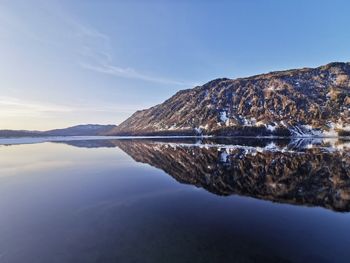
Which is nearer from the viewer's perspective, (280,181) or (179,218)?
(179,218)

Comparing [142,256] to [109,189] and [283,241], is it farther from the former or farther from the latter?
[109,189]

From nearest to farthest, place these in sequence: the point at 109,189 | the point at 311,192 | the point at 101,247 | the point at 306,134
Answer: the point at 101,247 → the point at 311,192 → the point at 109,189 → the point at 306,134

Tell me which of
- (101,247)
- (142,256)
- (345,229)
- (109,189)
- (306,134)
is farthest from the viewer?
(306,134)

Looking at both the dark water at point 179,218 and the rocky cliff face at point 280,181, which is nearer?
the dark water at point 179,218

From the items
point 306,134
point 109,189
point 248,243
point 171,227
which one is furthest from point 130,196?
point 306,134

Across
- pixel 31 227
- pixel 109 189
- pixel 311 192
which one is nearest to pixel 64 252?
pixel 31 227

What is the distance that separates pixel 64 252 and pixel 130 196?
13634 mm

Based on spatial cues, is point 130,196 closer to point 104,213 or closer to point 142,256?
point 104,213

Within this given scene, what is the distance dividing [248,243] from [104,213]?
1209 cm

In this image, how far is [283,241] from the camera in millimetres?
15094

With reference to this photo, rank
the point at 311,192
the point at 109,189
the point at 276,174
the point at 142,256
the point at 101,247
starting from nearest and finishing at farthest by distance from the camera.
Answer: the point at 142,256 → the point at 101,247 → the point at 311,192 → the point at 109,189 → the point at 276,174

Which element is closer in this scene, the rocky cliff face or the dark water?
the dark water

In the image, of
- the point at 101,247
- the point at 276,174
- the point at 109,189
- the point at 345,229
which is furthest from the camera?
the point at 276,174

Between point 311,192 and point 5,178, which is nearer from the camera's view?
point 311,192
